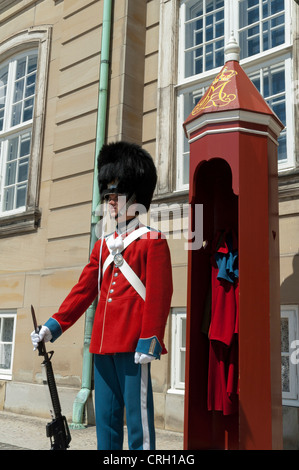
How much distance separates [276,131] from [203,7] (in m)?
3.33

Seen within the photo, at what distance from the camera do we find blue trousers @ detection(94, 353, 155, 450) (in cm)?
276

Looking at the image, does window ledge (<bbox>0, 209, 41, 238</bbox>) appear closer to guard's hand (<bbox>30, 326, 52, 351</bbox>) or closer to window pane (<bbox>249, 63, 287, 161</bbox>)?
window pane (<bbox>249, 63, 287, 161</bbox>)

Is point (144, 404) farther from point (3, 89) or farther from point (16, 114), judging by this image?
point (3, 89)

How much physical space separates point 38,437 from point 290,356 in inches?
93.7

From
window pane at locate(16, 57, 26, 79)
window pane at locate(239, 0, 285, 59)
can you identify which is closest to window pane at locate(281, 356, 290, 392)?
window pane at locate(239, 0, 285, 59)

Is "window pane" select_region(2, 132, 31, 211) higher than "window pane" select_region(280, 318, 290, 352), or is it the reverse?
"window pane" select_region(2, 132, 31, 211)

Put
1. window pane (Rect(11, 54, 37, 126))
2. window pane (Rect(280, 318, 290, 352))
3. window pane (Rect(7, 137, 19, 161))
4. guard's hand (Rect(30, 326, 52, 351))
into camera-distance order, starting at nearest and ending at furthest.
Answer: guard's hand (Rect(30, 326, 52, 351)), window pane (Rect(280, 318, 290, 352)), window pane (Rect(11, 54, 37, 126)), window pane (Rect(7, 137, 19, 161))

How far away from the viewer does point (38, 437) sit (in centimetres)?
487

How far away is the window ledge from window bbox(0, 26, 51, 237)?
A: 0.01 metres

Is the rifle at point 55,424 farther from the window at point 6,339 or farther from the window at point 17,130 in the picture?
the window at point 17,130

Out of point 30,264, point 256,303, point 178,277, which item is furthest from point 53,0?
point 256,303

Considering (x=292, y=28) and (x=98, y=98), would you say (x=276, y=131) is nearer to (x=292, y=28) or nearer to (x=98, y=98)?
(x=292, y=28)

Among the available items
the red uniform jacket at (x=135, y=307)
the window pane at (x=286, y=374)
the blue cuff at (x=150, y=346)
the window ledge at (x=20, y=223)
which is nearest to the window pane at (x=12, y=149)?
the window ledge at (x=20, y=223)

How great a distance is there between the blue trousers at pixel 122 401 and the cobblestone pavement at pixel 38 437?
1.50 m
